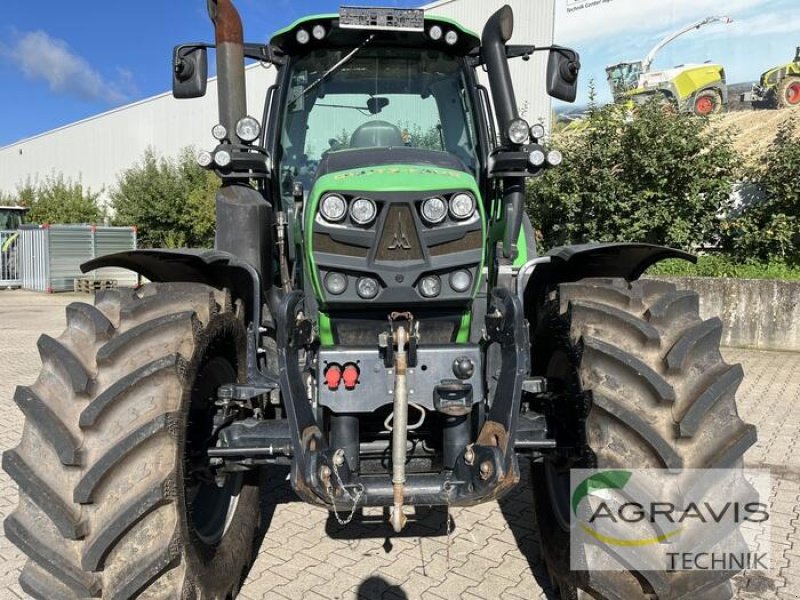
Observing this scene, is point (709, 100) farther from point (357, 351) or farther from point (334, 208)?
point (357, 351)

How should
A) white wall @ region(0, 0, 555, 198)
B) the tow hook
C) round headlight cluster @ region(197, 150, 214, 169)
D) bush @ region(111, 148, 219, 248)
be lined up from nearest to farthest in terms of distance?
the tow hook < round headlight cluster @ region(197, 150, 214, 169) < white wall @ region(0, 0, 555, 198) < bush @ region(111, 148, 219, 248)

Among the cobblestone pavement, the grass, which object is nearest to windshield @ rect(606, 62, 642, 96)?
the grass

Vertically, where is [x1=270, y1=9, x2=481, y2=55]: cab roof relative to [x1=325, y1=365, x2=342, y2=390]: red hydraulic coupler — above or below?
above

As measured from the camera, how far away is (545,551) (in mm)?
3256

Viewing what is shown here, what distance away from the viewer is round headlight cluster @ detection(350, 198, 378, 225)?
9.16ft

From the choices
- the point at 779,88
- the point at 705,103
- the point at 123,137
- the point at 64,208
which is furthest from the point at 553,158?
the point at 123,137

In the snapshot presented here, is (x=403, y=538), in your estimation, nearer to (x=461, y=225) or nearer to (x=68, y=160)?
(x=461, y=225)

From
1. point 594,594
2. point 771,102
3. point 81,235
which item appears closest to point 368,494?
point 594,594

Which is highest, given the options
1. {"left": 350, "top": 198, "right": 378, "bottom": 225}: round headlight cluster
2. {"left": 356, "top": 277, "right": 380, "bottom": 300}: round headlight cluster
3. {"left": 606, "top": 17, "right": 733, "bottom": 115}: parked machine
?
{"left": 606, "top": 17, "right": 733, "bottom": 115}: parked machine

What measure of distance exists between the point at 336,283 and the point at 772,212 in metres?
9.90

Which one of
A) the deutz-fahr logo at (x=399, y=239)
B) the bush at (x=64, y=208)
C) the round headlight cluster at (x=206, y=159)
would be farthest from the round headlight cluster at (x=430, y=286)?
the bush at (x=64, y=208)

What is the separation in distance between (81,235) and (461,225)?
808 inches

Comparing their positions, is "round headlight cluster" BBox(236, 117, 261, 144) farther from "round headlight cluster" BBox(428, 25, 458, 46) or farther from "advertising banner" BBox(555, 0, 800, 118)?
"advertising banner" BBox(555, 0, 800, 118)

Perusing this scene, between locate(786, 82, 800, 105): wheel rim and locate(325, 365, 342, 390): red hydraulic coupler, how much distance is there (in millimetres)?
14446
